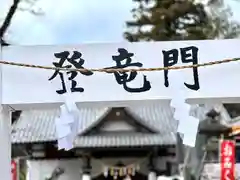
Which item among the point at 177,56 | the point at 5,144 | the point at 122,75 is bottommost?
the point at 5,144

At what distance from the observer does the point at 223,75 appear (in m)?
3.89

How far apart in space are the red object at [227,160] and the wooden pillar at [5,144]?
6.45 metres

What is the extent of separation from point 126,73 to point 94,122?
11.6 m

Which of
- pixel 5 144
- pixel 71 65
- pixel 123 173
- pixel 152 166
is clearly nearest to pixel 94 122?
pixel 123 173

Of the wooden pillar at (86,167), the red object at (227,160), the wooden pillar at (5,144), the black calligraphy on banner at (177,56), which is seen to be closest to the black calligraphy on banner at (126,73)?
the black calligraphy on banner at (177,56)

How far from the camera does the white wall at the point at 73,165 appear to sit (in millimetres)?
15389

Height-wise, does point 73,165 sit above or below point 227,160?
below

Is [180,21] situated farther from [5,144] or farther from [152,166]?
[5,144]

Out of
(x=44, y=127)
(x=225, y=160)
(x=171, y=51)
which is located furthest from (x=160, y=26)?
(x=171, y=51)

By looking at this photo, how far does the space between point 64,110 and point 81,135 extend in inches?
451

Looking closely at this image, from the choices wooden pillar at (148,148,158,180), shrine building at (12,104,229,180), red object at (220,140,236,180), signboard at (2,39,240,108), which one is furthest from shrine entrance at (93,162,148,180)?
signboard at (2,39,240,108)

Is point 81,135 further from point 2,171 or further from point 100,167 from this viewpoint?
point 2,171

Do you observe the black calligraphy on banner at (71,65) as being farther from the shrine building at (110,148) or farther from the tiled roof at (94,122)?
the shrine building at (110,148)

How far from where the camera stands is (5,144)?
403cm
